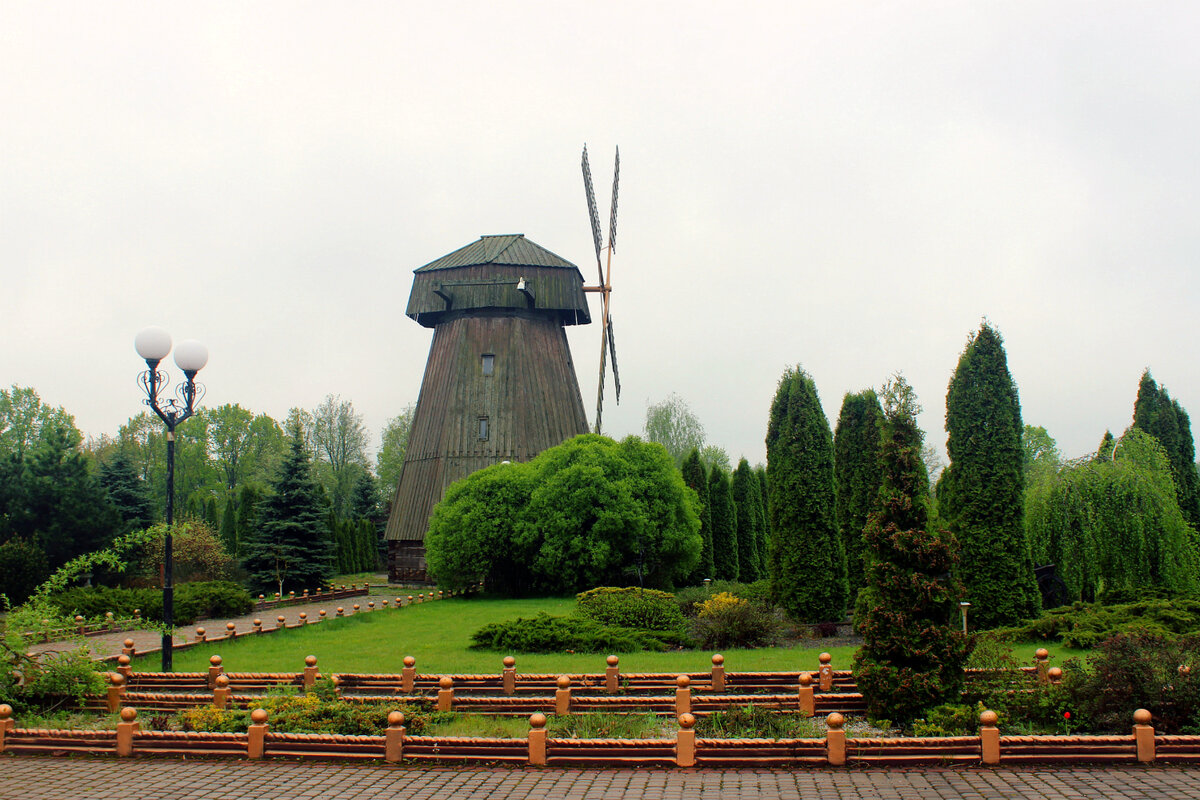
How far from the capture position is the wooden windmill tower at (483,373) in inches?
1261

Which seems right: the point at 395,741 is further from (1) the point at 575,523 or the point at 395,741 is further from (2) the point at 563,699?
(1) the point at 575,523

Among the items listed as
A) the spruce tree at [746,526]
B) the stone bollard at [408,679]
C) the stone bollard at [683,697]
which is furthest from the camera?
the spruce tree at [746,526]

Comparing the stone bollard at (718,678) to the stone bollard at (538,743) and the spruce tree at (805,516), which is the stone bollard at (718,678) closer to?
the stone bollard at (538,743)

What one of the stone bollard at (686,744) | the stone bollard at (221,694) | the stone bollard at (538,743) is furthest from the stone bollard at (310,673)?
the stone bollard at (686,744)

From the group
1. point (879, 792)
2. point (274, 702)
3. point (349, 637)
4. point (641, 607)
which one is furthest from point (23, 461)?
point (879, 792)

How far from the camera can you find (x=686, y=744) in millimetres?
6984

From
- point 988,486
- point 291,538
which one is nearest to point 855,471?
point 988,486

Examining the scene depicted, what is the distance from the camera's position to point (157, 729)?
838cm

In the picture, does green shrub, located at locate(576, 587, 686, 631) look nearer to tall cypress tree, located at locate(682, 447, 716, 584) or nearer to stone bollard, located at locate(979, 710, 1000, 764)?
stone bollard, located at locate(979, 710, 1000, 764)

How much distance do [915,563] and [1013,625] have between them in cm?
815

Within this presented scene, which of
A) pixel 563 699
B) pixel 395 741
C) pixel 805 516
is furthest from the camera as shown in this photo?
pixel 805 516

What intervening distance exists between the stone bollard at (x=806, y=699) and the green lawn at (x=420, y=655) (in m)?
2.82

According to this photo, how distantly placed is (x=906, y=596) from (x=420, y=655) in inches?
328

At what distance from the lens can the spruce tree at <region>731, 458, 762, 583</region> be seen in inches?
1254
